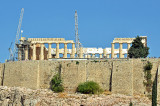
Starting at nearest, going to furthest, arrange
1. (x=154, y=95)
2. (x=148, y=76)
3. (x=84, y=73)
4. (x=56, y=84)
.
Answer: (x=154, y=95) → (x=148, y=76) → (x=84, y=73) → (x=56, y=84)

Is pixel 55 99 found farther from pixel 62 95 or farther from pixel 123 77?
pixel 123 77

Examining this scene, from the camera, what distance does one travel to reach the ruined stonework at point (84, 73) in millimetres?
74250

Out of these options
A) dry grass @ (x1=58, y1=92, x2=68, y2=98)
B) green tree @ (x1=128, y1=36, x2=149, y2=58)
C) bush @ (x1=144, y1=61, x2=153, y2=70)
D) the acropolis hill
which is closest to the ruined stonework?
the acropolis hill

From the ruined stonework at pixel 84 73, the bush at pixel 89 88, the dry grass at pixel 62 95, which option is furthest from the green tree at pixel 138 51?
the dry grass at pixel 62 95

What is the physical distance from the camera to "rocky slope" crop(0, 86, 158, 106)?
7162cm

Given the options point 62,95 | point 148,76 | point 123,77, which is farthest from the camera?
point 62,95

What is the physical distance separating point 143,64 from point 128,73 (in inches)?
99.1

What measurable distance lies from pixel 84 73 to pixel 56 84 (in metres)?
4.51

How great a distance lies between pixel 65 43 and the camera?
95.1m

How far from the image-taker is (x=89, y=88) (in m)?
74.5

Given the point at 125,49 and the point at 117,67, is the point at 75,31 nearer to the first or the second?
the point at 125,49

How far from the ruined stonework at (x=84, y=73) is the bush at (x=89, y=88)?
4.21 ft

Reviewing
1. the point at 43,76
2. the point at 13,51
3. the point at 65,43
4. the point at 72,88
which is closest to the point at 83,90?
the point at 72,88

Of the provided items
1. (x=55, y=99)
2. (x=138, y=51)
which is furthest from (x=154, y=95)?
(x=138, y=51)
